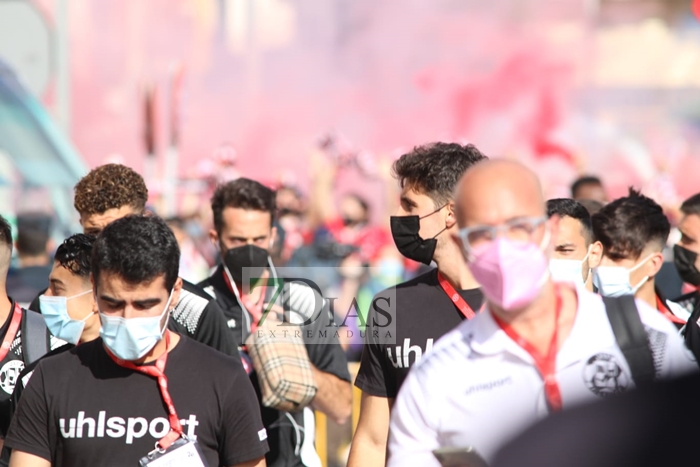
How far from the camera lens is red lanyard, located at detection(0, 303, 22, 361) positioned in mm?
4520

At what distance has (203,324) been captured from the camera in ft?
15.6

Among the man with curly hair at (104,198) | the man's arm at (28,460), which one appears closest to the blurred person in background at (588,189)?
the man with curly hair at (104,198)

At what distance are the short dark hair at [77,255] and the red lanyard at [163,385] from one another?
3.20 feet

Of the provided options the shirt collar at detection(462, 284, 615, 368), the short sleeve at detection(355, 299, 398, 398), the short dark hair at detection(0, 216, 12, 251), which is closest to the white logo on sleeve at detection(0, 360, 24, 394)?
the short dark hair at detection(0, 216, 12, 251)

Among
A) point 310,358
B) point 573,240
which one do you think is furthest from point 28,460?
point 573,240

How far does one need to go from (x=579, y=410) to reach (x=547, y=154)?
59.2 feet

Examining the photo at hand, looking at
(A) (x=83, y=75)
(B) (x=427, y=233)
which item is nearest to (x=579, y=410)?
(B) (x=427, y=233)

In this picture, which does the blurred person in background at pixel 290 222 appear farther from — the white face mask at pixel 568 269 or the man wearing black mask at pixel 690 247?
the white face mask at pixel 568 269

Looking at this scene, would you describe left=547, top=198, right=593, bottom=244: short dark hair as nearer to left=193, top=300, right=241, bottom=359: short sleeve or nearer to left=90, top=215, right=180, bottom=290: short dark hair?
left=193, top=300, right=241, bottom=359: short sleeve

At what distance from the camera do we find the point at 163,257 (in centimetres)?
374

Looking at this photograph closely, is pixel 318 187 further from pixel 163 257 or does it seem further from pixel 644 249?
pixel 163 257

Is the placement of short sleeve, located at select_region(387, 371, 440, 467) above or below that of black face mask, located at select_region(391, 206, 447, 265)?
below

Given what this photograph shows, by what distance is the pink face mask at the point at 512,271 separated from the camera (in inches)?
110

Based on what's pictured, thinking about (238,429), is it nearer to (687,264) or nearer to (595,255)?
(595,255)
